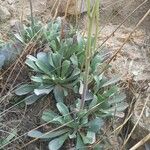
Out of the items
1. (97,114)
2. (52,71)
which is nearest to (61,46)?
(52,71)

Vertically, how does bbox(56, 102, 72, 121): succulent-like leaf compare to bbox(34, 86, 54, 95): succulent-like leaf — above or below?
below

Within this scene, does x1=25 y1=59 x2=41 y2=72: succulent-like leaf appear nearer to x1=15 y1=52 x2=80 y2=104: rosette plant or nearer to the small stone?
x1=15 y1=52 x2=80 y2=104: rosette plant

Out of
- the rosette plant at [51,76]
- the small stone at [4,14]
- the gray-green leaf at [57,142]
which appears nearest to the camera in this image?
the gray-green leaf at [57,142]

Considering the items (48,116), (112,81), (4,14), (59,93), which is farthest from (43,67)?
(4,14)

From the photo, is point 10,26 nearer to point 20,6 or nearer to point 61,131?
point 20,6

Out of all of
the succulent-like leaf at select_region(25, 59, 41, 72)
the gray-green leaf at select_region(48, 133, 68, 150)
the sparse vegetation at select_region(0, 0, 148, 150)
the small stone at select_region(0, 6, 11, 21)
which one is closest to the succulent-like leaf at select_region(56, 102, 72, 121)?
the sparse vegetation at select_region(0, 0, 148, 150)

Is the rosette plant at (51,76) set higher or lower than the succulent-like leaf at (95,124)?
higher

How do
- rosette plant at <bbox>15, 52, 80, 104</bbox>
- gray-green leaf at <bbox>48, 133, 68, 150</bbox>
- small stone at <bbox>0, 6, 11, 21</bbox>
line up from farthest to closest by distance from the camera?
1. small stone at <bbox>0, 6, 11, 21</bbox>
2. rosette plant at <bbox>15, 52, 80, 104</bbox>
3. gray-green leaf at <bbox>48, 133, 68, 150</bbox>

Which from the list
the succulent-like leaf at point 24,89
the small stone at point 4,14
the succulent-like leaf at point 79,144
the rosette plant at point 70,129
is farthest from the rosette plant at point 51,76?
the small stone at point 4,14

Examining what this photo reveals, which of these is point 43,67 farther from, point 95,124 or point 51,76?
point 95,124

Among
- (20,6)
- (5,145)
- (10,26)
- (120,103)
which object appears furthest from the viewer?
(20,6)

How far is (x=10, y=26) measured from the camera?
94.9 inches

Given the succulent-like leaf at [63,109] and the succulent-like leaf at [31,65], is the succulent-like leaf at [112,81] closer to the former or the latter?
the succulent-like leaf at [63,109]

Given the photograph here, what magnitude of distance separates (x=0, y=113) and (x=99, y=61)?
59cm
